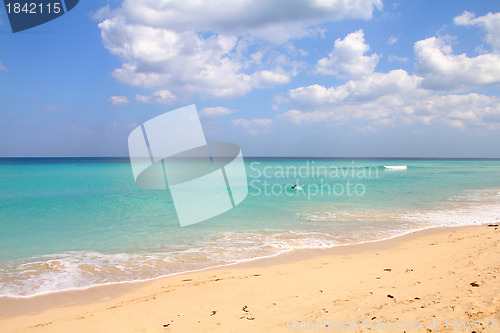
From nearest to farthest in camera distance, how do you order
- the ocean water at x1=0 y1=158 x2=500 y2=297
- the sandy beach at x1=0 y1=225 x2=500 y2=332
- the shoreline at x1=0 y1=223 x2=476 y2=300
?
the sandy beach at x1=0 y1=225 x2=500 y2=332 < the shoreline at x1=0 y1=223 x2=476 y2=300 < the ocean water at x1=0 y1=158 x2=500 y2=297

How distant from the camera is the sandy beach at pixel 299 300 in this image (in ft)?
11.5

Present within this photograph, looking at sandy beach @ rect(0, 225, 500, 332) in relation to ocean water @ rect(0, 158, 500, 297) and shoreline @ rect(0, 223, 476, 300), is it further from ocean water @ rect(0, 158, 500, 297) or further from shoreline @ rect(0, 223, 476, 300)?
ocean water @ rect(0, 158, 500, 297)

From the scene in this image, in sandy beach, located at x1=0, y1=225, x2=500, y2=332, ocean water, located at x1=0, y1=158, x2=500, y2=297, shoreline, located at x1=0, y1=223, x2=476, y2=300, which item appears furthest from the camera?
ocean water, located at x1=0, y1=158, x2=500, y2=297

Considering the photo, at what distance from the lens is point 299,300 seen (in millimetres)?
4305

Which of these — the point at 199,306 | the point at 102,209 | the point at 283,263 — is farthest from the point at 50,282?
the point at 102,209

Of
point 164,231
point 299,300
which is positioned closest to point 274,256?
point 299,300

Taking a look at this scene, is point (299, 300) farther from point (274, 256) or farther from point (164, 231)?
point (164, 231)

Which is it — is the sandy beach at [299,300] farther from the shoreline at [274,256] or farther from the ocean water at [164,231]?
the ocean water at [164,231]

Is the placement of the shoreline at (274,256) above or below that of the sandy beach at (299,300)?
below

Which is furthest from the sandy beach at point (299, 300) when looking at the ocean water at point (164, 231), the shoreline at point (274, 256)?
the ocean water at point (164, 231)

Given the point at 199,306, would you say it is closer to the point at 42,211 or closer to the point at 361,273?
the point at 361,273

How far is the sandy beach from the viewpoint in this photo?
350 centimetres

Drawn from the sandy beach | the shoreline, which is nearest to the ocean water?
the shoreline

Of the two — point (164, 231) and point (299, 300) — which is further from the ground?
point (299, 300)
